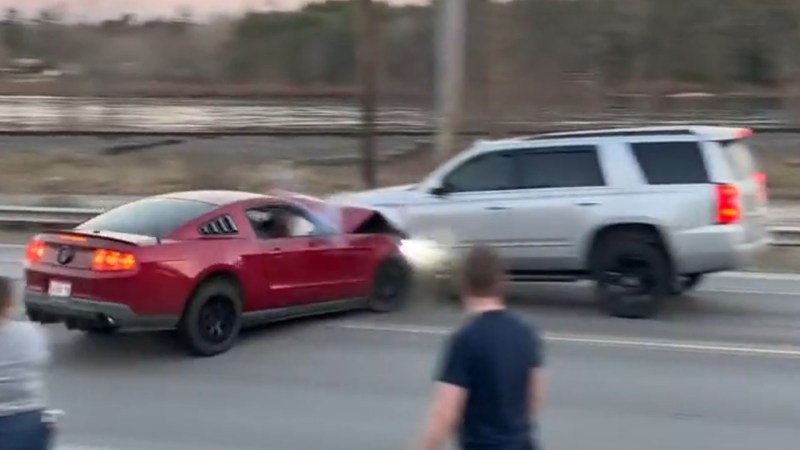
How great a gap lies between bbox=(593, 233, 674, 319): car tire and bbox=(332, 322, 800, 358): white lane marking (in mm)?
1200

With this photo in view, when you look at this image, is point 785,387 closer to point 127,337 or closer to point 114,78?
point 127,337

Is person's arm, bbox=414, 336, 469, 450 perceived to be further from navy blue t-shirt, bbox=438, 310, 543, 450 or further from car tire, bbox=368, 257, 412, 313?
car tire, bbox=368, 257, 412, 313

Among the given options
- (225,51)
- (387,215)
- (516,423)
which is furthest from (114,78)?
(516,423)

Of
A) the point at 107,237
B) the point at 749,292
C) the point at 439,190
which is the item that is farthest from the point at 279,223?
the point at 749,292

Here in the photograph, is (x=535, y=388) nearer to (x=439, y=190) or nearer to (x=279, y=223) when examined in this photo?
(x=279, y=223)

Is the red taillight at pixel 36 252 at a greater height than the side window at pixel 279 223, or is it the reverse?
the side window at pixel 279 223

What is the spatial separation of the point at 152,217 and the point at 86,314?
114cm

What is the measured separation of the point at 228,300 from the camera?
11703 mm

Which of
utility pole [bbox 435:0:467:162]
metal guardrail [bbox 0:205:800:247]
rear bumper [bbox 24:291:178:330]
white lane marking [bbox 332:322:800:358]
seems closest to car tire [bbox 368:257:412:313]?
white lane marking [bbox 332:322:800:358]

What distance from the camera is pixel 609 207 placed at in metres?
13.9

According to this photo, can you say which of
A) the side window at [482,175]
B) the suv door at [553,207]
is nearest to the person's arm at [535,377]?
the suv door at [553,207]

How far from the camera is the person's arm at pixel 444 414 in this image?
5.26m

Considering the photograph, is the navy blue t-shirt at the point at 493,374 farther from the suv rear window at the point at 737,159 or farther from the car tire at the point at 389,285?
the suv rear window at the point at 737,159

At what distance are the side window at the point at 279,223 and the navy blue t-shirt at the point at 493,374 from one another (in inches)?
277
